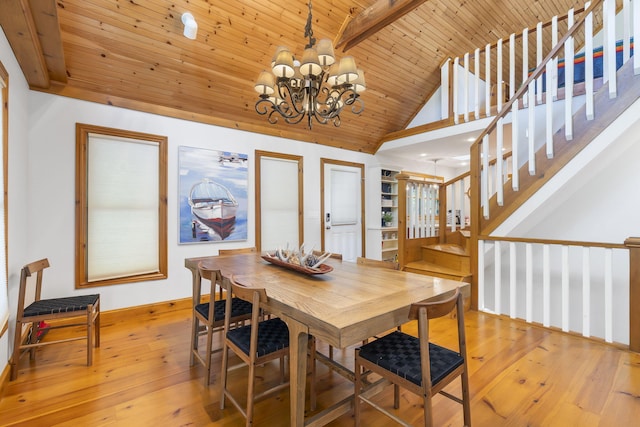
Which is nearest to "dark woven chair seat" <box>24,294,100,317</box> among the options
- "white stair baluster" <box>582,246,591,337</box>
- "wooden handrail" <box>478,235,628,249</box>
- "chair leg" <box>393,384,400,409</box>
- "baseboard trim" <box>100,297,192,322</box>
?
"baseboard trim" <box>100,297,192,322</box>

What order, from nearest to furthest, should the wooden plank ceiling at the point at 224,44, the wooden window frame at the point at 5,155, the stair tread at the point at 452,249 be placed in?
the wooden window frame at the point at 5,155
the wooden plank ceiling at the point at 224,44
the stair tread at the point at 452,249

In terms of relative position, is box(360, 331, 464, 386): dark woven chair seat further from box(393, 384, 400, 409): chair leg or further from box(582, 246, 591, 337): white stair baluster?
box(582, 246, 591, 337): white stair baluster

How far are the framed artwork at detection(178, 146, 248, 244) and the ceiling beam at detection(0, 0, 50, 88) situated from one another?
4.47 feet

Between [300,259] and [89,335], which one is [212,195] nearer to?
[89,335]

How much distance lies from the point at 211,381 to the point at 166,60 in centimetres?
309

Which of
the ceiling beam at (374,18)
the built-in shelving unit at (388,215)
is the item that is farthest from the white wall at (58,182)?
the built-in shelving unit at (388,215)

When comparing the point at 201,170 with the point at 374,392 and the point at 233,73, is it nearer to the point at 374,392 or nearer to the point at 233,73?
the point at 233,73

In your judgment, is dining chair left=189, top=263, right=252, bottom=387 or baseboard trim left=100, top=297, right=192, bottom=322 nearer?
dining chair left=189, top=263, right=252, bottom=387

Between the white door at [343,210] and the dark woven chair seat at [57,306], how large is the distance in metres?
3.41

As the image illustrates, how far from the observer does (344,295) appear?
1.57m

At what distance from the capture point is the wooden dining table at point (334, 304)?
48.3 inches

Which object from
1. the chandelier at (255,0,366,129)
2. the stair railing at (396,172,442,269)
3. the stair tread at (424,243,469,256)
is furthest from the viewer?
the stair railing at (396,172,442,269)

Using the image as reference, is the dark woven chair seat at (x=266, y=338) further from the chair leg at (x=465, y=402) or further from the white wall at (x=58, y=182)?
the white wall at (x=58, y=182)

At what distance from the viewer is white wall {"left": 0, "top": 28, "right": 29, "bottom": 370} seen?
210 cm
